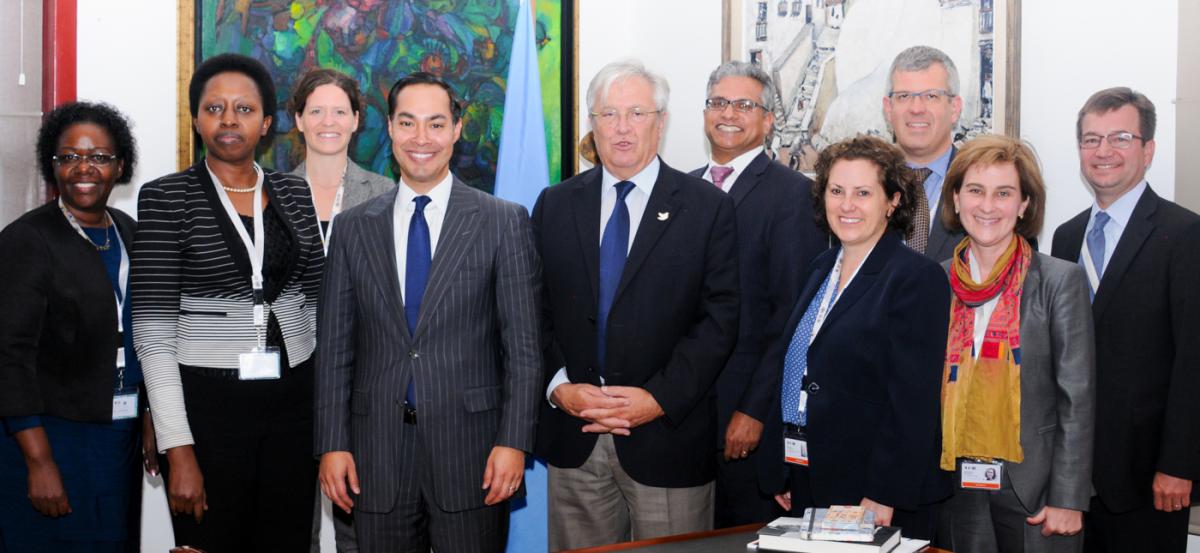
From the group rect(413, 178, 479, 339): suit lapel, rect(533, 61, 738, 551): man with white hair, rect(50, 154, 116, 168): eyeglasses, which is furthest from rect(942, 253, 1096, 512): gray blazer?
rect(50, 154, 116, 168): eyeglasses

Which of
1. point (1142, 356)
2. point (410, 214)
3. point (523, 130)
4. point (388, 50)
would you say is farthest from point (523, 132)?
point (1142, 356)

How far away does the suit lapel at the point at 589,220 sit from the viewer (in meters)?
2.96

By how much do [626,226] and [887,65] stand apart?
73.7 inches

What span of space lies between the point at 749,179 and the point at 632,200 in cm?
54

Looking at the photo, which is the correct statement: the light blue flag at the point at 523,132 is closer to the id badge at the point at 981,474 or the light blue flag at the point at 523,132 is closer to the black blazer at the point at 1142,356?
the id badge at the point at 981,474

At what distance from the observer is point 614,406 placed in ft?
9.32

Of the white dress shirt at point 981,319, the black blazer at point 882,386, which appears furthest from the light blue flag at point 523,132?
the white dress shirt at point 981,319

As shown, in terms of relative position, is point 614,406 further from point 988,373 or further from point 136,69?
point 136,69

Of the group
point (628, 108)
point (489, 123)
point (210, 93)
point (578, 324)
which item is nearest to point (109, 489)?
point (210, 93)

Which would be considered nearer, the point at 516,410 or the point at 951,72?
the point at 516,410

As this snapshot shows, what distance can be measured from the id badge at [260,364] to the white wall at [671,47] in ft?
9.07

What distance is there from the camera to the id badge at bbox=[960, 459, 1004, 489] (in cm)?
270

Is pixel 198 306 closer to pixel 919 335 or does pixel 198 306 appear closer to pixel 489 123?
pixel 919 335

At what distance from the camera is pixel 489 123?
16.5 ft
